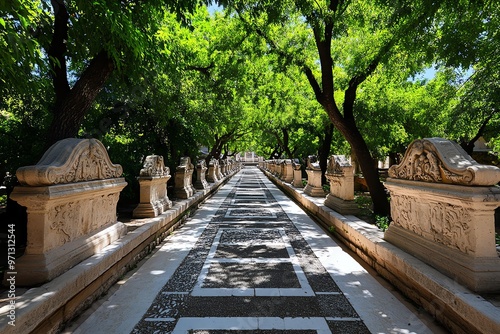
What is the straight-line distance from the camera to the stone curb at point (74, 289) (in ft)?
8.28

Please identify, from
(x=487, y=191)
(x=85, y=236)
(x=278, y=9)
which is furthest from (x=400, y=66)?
(x=85, y=236)

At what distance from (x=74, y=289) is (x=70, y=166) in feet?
4.73

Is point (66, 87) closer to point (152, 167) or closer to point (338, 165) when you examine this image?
point (152, 167)

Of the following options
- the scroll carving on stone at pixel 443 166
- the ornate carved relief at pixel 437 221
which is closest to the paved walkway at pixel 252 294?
the ornate carved relief at pixel 437 221

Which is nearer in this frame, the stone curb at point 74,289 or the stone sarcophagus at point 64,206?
the stone curb at point 74,289

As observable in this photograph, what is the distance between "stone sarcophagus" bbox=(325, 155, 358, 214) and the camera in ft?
24.8

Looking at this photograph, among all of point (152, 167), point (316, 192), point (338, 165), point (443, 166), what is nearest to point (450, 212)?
point (443, 166)

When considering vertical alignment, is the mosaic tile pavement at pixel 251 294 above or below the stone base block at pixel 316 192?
below

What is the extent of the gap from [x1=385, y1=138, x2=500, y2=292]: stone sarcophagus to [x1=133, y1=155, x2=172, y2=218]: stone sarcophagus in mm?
5122

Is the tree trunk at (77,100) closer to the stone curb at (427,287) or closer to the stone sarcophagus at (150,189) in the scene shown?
the stone sarcophagus at (150,189)

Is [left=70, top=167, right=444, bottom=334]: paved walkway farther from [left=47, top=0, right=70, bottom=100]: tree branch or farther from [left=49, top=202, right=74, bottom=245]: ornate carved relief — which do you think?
[left=47, top=0, right=70, bottom=100]: tree branch

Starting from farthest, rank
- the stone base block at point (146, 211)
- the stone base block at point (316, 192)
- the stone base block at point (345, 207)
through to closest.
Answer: the stone base block at point (316, 192)
the stone base block at point (345, 207)
the stone base block at point (146, 211)

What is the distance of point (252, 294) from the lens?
3.78 m

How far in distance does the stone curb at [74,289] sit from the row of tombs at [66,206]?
16 centimetres
